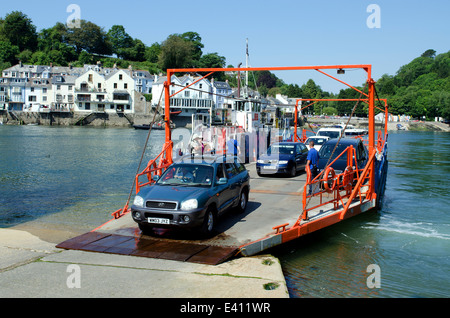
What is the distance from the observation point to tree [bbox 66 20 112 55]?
141250 millimetres

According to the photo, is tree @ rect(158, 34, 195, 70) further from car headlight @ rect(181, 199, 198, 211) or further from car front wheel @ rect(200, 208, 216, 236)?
car headlight @ rect(181, 199, 198, 211)

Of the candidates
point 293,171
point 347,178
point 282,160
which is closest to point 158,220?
point 347,178

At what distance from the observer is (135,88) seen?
4013 inches

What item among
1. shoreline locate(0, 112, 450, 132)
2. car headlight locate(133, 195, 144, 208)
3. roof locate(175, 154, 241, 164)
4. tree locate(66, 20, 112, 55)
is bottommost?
car headlight locate(133, 195, 144, 208)

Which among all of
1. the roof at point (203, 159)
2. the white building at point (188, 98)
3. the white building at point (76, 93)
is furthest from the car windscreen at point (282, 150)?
the white building at point (76, 93)

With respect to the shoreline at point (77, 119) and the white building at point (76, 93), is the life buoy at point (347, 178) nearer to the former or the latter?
the shoreline at point (77, 119)

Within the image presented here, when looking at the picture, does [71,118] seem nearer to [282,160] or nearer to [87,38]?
[87,38]

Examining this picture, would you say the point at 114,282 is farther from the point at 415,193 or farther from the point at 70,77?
the point at 70,77

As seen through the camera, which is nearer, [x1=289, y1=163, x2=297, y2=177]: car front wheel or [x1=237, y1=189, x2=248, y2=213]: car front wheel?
[x1=237, y1=189, x2=248, y2=213]: car front wheel

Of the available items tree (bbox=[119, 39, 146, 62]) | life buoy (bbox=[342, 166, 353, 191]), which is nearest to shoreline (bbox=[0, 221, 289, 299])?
life buoy (bbox=[342, 166, 353, 191])

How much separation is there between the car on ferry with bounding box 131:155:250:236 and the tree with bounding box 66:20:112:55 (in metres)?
143

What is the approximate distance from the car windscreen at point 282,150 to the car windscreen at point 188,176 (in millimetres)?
9665
